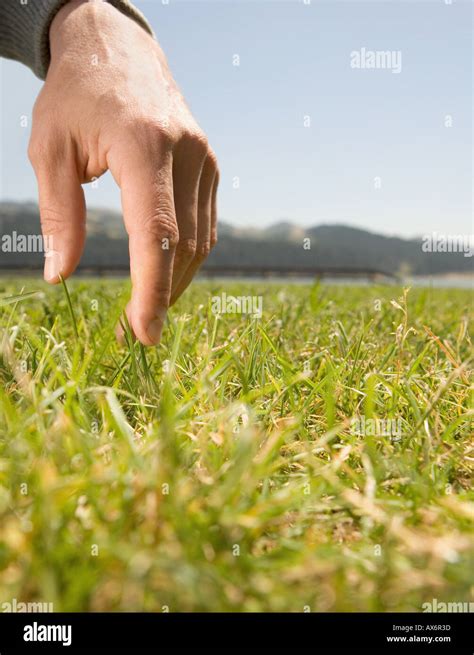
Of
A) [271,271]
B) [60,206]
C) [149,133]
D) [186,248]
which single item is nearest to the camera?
[149,133]

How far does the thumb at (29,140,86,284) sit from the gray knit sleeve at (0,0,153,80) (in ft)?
2.19

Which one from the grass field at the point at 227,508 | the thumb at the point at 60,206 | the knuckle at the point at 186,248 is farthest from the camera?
the knuckle at the point at 186,248

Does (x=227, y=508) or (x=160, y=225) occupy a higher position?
(x=160, y=225)

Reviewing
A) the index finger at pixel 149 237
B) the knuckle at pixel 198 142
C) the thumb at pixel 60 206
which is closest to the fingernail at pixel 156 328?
the index finger at pixel 149 237

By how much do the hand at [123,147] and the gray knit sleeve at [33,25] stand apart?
9 cm

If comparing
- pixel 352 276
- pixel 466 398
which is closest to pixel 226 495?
pixel 466 398

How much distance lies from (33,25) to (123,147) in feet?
3.26

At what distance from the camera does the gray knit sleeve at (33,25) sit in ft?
7.22

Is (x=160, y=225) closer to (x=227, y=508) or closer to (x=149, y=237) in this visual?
(x=149, y=237)

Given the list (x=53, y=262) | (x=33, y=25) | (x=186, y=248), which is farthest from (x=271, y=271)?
(x=53, y=262)

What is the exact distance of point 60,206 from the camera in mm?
1902

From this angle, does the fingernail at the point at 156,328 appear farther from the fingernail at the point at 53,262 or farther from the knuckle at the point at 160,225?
the fingernail at the point at 53,262
